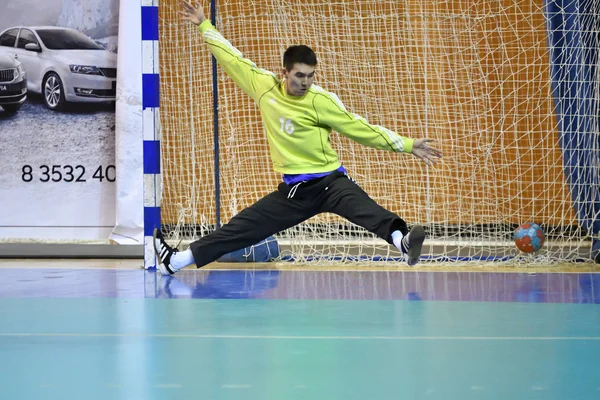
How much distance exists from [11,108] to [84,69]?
3.02 feet

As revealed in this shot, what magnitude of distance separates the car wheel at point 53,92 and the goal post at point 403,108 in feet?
3.54

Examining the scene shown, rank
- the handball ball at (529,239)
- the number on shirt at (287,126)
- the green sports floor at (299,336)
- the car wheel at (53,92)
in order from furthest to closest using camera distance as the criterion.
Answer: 1. the car wheel at (53,92)
2. the handball ball at (529,239)
3. the number on shirt at (287,126)
4. the green sports floor at (299,336)

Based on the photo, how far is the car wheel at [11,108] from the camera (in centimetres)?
999

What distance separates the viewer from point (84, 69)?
9.85m

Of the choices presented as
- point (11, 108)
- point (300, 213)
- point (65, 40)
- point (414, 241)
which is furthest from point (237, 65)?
point (11, 108)

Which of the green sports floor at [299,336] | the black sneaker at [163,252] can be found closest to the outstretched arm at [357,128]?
the green sports floor at [299,336]

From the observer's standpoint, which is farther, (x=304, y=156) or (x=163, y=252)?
(x=163, y=252)

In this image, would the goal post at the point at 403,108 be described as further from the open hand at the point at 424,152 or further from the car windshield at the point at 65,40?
the open hand at the point at 424,152

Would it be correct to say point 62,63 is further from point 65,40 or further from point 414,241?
point 414,241

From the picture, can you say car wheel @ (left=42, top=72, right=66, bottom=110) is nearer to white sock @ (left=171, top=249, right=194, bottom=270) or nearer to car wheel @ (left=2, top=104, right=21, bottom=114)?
car wheel @ (left=2, top=104, right=21, bottom=114)

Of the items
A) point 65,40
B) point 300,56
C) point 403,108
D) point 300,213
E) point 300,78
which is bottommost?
point 300,213

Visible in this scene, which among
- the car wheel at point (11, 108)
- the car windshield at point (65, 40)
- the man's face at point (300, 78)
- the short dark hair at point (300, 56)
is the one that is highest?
the car windshield at point (65, 40)

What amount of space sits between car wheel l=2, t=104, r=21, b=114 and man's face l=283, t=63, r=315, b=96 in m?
4.72

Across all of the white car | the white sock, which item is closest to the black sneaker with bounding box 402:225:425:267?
the white sock
